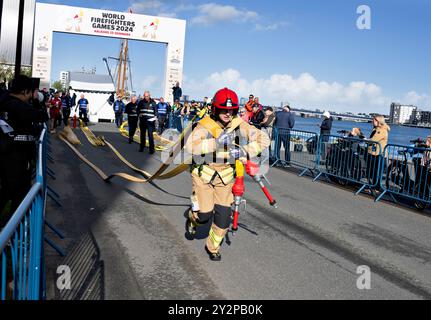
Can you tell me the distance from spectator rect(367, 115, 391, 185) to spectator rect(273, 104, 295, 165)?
3.34m

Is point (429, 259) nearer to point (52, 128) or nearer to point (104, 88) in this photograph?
point (52, 128)

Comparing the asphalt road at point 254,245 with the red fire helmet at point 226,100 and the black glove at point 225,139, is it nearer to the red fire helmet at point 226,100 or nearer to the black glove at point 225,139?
the black glove at point 225,139

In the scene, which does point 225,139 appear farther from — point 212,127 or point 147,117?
point 147,117

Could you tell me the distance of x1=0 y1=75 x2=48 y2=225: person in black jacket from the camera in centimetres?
598

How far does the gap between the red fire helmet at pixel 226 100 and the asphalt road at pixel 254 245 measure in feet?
5.76

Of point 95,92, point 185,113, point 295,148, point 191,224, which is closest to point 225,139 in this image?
point 191,224

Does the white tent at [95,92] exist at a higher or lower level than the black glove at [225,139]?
higher

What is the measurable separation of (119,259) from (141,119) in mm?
11071

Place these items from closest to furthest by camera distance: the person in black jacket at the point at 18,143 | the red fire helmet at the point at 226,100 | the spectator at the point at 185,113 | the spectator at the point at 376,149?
the red fire helmet at the point at 226,100 < the person in black jacket at the point at 18,143 < the spectator at the point at 376,149 < the spectator at the point at 185,113

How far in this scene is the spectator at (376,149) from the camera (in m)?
10.4

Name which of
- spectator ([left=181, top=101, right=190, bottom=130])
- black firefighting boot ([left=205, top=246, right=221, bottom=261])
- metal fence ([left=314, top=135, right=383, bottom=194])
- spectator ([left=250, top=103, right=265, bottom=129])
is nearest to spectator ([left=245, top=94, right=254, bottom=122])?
spectator ([left=250, top=103, right=265, bottom=129])

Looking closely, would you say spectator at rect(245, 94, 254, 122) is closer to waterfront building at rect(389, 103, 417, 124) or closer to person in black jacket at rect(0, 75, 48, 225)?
person in black jacket at rect(0, 75, 48, 225)

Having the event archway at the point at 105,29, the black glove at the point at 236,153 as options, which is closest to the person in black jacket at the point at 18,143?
the black glove at the point at 236,153
